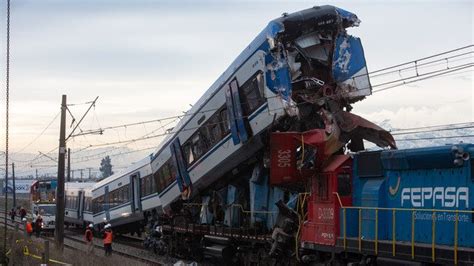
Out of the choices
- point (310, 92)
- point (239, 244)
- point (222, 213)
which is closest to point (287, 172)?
point (310, 92)

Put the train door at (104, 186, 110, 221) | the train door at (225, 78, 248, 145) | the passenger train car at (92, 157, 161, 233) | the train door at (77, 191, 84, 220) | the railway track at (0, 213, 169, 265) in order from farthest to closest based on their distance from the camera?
the train door at (77, 191, 84, 220) → the train door at (104, 186, 110, 221) → the passenger train car at (92, 157, 161, 233) → the railway track at (0, 213, 169, 265) → the train door at (225, 78, 248, 145)

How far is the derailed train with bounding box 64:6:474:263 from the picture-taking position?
12375 mm

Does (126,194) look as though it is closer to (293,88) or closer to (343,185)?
(293,88)

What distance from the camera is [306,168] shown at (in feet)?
49.6

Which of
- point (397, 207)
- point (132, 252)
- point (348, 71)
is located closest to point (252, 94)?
point (348, 71)

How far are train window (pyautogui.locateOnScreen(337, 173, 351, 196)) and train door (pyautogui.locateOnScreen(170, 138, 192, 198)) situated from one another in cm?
891

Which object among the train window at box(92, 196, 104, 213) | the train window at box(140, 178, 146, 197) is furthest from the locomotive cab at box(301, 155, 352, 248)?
the train window at box(92, 196, 104, 213)

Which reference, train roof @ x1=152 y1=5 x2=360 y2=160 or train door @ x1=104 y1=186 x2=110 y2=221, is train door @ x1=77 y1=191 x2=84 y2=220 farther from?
train roof @ x1=152 y1=5 x2=360 y2=160

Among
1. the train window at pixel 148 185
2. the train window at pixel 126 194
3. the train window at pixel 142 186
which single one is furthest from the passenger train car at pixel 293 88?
the train window at pixel 126 194

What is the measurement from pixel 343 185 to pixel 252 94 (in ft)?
13.8

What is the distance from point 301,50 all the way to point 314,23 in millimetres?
797

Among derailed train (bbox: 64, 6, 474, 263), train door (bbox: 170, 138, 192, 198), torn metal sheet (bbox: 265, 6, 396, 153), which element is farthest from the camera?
train door (bbox: 170, 138, 192, 198)

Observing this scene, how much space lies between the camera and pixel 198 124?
21.1m

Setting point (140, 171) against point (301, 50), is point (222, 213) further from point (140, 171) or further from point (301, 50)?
point (140, 171)
